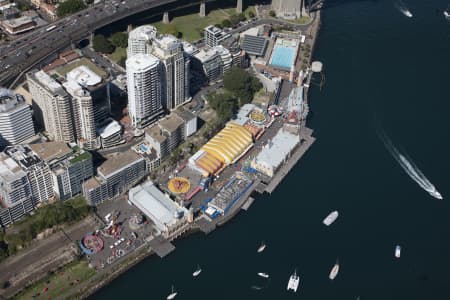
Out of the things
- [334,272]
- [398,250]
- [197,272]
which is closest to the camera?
[197,272]

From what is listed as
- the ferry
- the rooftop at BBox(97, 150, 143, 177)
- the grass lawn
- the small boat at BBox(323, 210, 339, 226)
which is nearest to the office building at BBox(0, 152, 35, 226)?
the rooftop at BBox(97, 150, 143, 177)

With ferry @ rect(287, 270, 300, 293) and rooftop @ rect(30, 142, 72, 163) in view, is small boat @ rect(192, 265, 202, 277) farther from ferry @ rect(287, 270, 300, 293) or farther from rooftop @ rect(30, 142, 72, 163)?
rooftop @ rect(30, 142, 72, 163)

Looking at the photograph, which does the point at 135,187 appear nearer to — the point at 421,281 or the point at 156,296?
the point at 156,296

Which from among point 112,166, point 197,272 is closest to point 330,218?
point 197,272

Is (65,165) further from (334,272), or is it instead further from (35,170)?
(334,272)

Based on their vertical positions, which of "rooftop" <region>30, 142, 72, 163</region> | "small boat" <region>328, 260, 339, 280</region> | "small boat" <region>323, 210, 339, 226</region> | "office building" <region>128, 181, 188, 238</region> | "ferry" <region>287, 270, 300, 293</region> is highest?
"rooftop" <region>30, 142, 72, 163</region>

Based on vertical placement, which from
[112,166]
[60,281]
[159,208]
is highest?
[112,166]
